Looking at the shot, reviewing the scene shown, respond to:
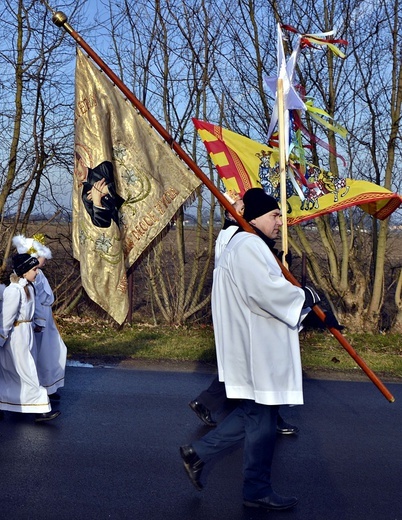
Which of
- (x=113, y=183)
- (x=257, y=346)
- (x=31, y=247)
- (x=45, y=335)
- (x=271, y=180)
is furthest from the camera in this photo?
(x=271, y=180)

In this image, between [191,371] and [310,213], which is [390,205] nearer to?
[310,213]

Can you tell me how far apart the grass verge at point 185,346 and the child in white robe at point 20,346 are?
7.38ft

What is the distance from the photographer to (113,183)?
7.04 meters

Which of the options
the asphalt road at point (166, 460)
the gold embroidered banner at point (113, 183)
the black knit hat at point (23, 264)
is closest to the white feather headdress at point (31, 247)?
the black knit hat at point (23, 264)

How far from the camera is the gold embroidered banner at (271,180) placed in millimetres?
7891

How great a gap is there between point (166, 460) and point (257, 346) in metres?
1.42

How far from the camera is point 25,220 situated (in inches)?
506

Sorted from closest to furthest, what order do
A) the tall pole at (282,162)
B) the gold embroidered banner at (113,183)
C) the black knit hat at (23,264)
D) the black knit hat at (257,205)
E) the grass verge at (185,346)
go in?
the black knit hat at (257,205)
the tall pole at (282,162)
the gold embroidered banner at (113,183)
the black knit hat at (23,264)
the grass verge at (185,346)

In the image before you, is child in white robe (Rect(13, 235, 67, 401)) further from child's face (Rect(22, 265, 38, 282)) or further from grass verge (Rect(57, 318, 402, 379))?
grass verge (Rect(57, 318, 402, 379))

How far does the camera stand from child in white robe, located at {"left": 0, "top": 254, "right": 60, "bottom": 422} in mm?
7062

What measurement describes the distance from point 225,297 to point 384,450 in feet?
6.90

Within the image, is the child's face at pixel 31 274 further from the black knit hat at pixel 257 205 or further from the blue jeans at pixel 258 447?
the blue jeans at pixel 258 447

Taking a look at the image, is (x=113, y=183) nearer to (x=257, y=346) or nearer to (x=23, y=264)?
(x=23, y=264)

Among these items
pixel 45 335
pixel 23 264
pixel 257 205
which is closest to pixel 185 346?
pixel 45 335
